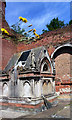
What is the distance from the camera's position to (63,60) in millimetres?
14922

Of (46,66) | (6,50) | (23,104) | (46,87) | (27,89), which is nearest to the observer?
(23,104)

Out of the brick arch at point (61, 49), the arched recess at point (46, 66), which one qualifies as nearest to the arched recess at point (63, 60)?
the brick arch at point (61, 49)

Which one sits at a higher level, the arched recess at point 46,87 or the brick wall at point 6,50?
the brick wall at point 6,50

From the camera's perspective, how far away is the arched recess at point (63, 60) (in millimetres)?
14398

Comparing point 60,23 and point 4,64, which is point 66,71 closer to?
point 4,64

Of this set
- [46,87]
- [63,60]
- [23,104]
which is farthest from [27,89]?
[63,60]

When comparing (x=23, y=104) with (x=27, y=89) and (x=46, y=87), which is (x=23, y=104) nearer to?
(x=27, y=89)

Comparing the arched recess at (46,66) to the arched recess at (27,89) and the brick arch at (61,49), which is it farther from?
the brick arch at (61,49)

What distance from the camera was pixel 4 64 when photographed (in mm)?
14242

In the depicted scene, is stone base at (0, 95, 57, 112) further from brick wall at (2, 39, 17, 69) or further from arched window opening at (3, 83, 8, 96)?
brick wall at (2, 39, 17, 69)

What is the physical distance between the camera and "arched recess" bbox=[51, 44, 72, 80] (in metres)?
14.4

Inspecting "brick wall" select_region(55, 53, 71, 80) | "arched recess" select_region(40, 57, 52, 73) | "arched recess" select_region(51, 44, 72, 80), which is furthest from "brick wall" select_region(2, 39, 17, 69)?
"brick wall" select_region(55, 53, 71, 80)

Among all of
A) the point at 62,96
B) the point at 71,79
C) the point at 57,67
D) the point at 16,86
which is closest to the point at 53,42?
the point at 57,67

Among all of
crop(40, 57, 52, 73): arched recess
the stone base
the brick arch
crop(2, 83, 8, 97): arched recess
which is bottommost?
the stone base
